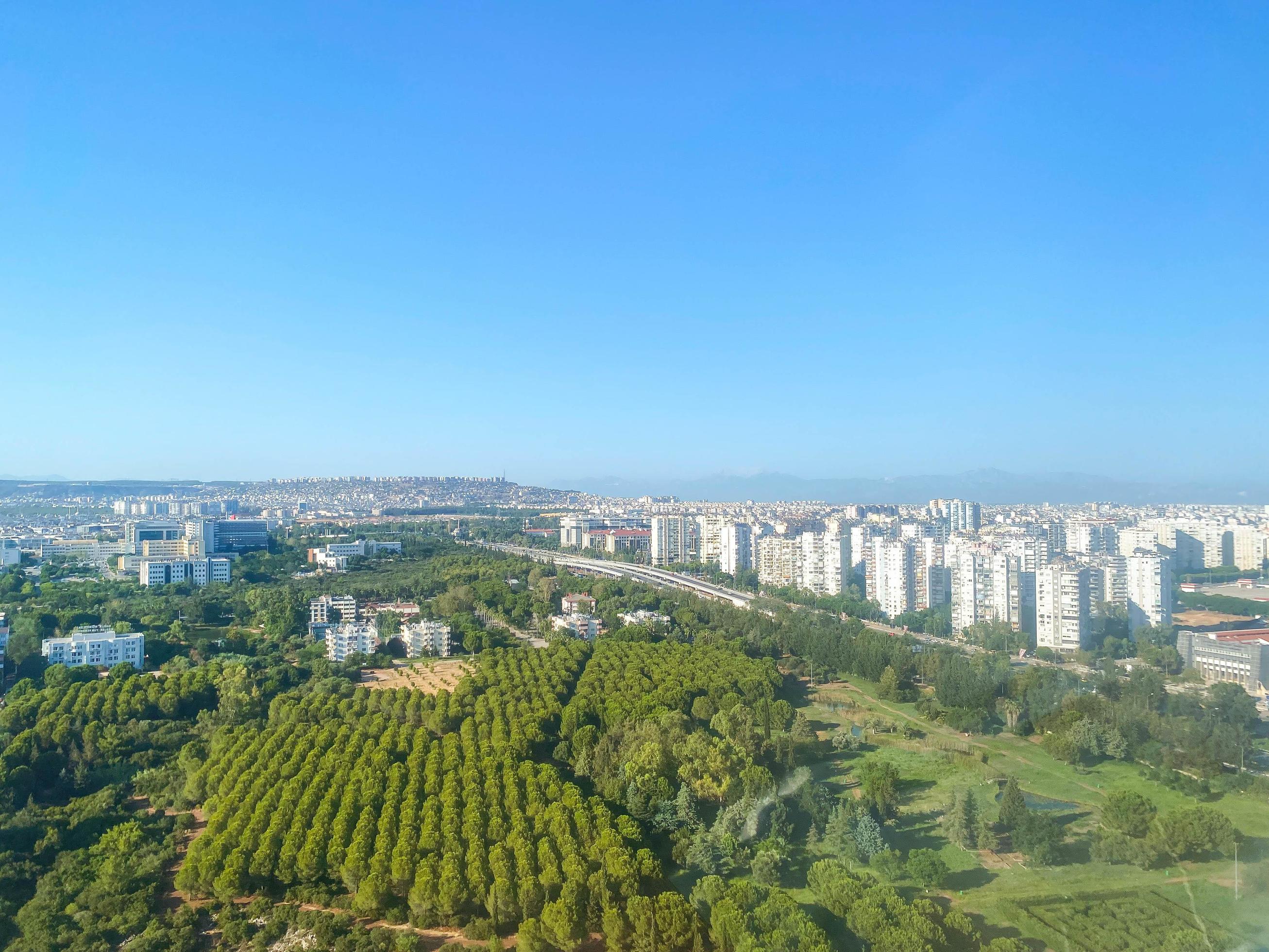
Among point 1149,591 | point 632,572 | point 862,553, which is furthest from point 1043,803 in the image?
point 632,572

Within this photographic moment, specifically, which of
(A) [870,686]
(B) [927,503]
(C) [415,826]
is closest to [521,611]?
(A) [870,686]

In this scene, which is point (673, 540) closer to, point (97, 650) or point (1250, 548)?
point (1250, 548)

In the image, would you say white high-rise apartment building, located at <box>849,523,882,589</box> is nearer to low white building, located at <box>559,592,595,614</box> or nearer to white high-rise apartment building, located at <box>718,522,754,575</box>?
white high-rise apartment building, located at <box>718,522,754,575</box>

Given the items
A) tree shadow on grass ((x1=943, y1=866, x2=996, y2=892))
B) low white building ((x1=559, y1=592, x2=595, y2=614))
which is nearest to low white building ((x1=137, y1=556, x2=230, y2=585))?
low white building ((x1=559, y1=592, x2=595, y2=614))

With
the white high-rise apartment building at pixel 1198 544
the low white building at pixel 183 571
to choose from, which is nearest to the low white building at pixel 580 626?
the white high-rise apartment building at pixel 1198 544

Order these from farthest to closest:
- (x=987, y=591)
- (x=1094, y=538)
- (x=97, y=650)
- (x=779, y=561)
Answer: (x=779, y=561) → (x=1094, y=538) → (x=987, y=591) → (x=97, y=650)

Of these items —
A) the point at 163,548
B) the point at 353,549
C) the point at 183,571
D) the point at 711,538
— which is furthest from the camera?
the point at 711,538

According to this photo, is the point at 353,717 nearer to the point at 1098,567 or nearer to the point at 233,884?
the point at 233,884
